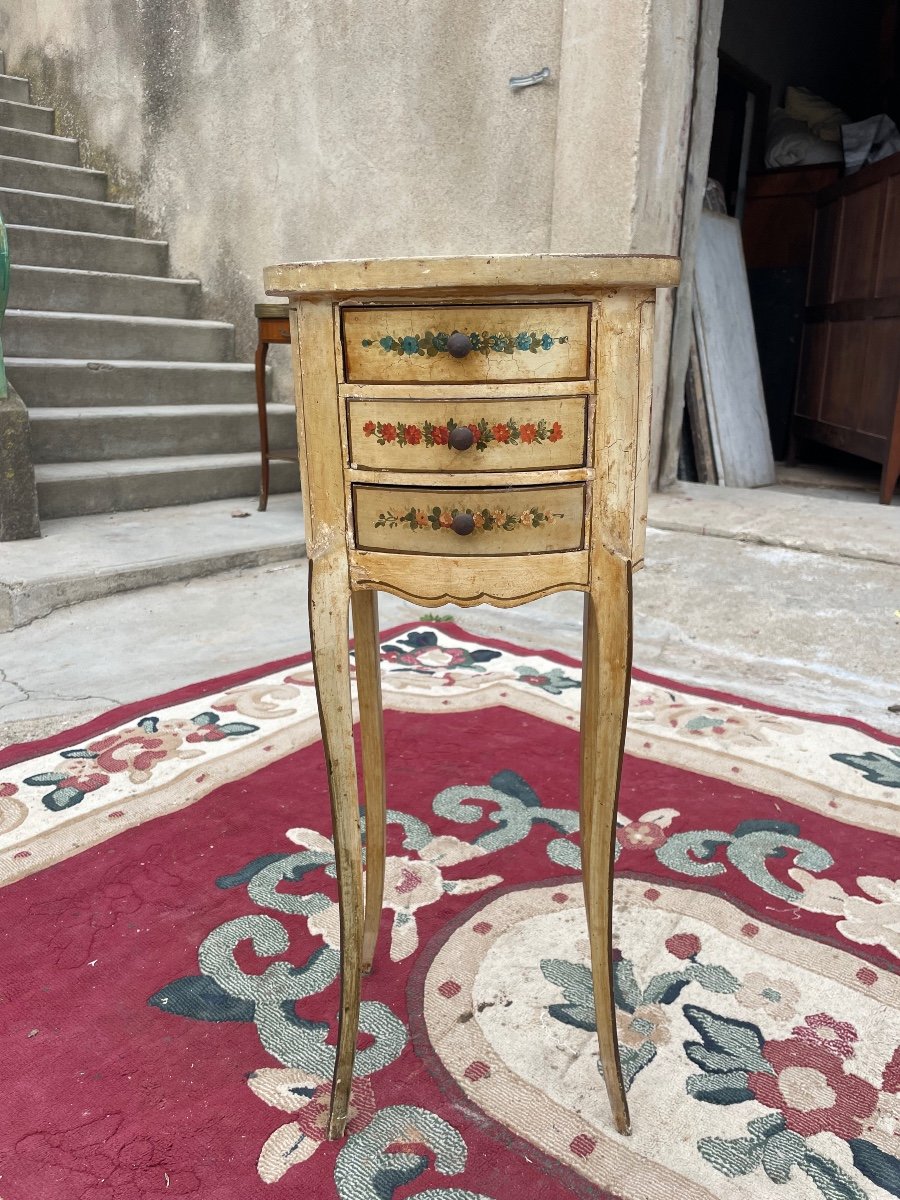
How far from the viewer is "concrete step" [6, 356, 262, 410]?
164 inches

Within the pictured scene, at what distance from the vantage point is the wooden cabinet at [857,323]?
4.70m

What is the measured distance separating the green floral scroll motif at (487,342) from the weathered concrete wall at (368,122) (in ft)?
10.4

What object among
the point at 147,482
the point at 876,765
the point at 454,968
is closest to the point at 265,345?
the point at 147,482

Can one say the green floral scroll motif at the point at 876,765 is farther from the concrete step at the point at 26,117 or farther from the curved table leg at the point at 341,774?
the concrete step at the point at 26,117

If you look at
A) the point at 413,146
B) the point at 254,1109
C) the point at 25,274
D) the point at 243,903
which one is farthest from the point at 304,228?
the point at 254,1109

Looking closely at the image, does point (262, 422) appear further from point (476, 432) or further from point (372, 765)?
point (476, 432)

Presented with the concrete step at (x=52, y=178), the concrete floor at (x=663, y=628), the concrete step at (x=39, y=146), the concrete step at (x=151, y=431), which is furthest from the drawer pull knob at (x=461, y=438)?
the concrete step at (x=39, y=146)

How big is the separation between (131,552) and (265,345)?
45.3 inches

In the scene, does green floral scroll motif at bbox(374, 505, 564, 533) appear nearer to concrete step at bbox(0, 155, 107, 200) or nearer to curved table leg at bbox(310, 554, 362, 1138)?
curved table leg at bbox(310, 554, 362, 1138)

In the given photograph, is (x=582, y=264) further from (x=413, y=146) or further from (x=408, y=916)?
(x=413, y=146)

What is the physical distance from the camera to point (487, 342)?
3.07 feet

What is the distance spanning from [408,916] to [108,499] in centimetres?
298

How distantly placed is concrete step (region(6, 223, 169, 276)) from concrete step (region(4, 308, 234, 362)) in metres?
0.48

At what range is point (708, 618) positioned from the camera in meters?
2.96
